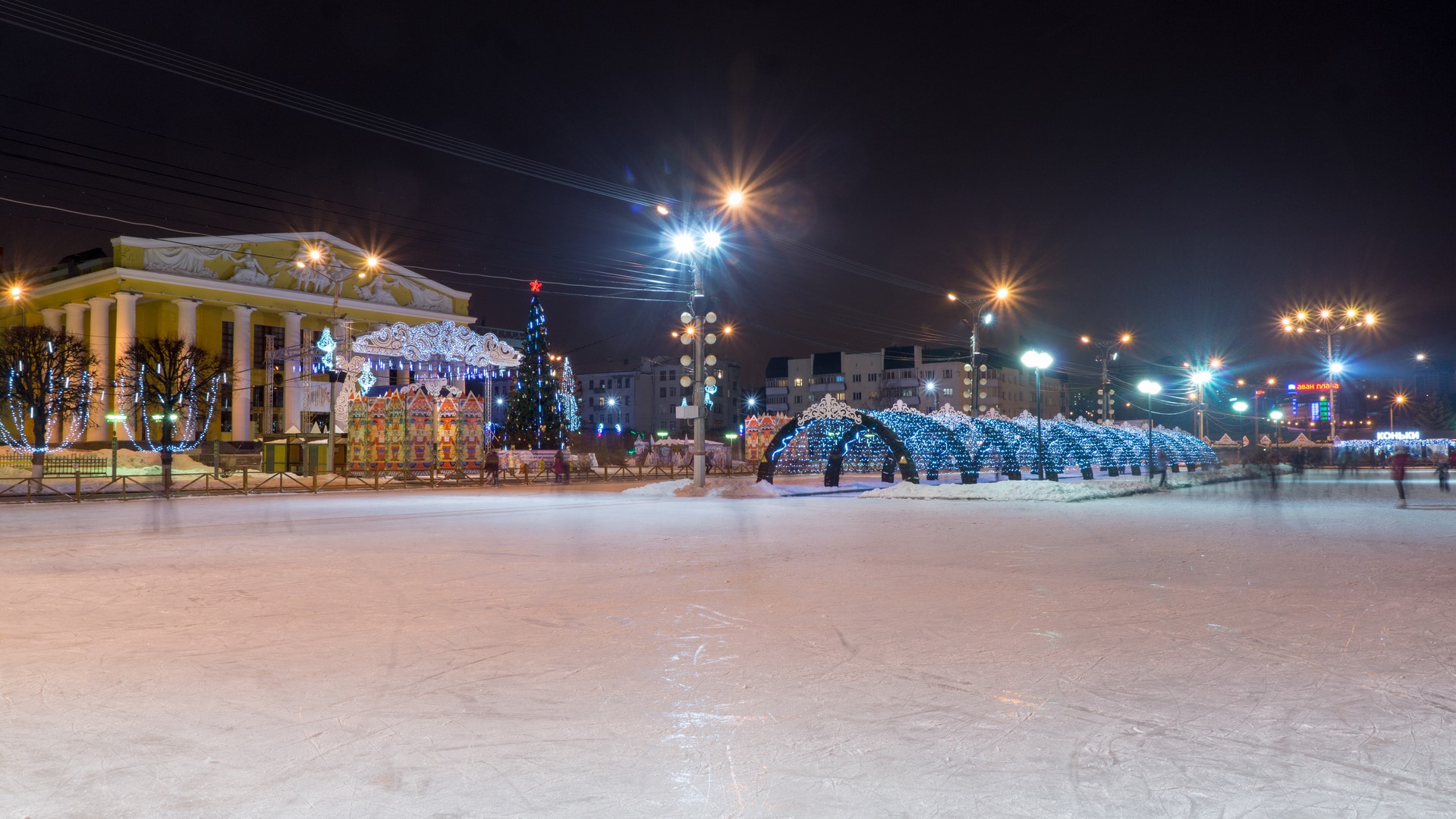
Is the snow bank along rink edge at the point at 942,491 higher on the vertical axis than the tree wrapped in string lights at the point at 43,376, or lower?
lower

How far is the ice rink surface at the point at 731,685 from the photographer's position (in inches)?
160

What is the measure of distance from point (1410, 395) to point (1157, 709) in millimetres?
104945

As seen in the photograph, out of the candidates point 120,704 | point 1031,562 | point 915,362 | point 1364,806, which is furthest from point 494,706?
point 915,362

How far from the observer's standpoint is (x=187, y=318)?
6041 cm

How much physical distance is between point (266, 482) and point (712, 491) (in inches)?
768

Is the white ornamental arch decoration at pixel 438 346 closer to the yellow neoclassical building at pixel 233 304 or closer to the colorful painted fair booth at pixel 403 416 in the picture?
the colorful painted fair booth at pixel 403 416

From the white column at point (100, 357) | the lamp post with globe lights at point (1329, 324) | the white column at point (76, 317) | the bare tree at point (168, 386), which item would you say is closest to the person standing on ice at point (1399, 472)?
the lamp post with globe lights at point (1329, 324)

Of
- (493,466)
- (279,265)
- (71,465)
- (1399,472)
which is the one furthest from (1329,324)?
(279,265)

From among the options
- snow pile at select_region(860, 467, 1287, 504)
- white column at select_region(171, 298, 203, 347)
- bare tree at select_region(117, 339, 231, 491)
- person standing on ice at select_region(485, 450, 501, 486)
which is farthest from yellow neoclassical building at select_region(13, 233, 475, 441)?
snow pile at select_region(860, 467, 1287, 504)

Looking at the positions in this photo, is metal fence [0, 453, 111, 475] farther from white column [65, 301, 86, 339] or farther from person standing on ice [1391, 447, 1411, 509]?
person standing on ice [1391, 447, 1411, 509]

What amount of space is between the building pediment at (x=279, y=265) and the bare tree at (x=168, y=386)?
8117mm

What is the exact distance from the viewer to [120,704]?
17.7 ft

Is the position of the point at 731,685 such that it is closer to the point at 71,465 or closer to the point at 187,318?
the point at 71,465

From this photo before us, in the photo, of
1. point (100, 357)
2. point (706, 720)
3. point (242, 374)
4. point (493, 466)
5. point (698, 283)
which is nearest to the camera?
point (706, 720)
